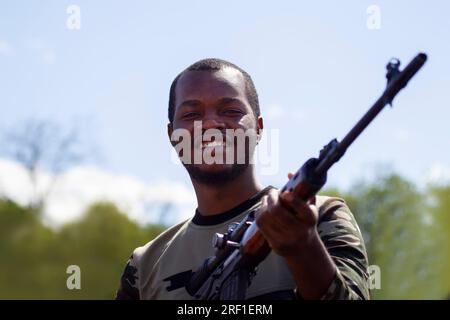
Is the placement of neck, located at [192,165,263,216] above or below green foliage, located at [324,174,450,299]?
below

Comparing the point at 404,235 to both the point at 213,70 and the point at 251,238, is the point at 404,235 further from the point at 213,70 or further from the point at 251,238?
the point at 251,238

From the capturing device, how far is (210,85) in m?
5.29

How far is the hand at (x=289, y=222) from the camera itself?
3.67 m

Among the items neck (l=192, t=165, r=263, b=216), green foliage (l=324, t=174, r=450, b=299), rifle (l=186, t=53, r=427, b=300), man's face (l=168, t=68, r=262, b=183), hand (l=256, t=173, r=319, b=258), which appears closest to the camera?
rifle (l=186, t=53, r=427, b=300)

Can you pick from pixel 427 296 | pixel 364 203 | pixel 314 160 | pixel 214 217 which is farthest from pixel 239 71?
pixel 364 203

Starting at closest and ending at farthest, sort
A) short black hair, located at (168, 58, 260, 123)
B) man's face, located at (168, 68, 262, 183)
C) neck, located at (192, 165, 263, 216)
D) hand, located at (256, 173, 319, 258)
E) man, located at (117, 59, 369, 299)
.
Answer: hand, located at (256, 173, 319, 258), man, located at (117, 59, 369, 299), man's face, located at (168, 68, 262, 183), neck, located at (192, 165, 263, 216), short black hair, located at (168, 58, 260, 123)

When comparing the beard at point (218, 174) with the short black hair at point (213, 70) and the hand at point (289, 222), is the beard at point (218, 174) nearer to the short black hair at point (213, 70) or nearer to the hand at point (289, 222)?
the short black hair at point (213, 70)

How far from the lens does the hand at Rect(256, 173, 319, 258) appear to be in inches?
145

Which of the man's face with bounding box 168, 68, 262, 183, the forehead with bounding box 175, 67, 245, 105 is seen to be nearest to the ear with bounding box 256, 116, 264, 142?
the man's face with bounding box 168, 68, 262, 183

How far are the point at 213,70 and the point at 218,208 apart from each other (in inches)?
38.1

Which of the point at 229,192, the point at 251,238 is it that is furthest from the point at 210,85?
the point at 251,238

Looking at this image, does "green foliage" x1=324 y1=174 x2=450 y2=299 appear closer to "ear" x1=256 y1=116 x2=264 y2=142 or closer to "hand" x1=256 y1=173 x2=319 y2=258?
"ear" x1=256 y1=116 x2=264 y2=142

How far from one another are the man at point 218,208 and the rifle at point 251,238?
0.14 metres

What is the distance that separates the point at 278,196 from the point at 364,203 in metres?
38.9
